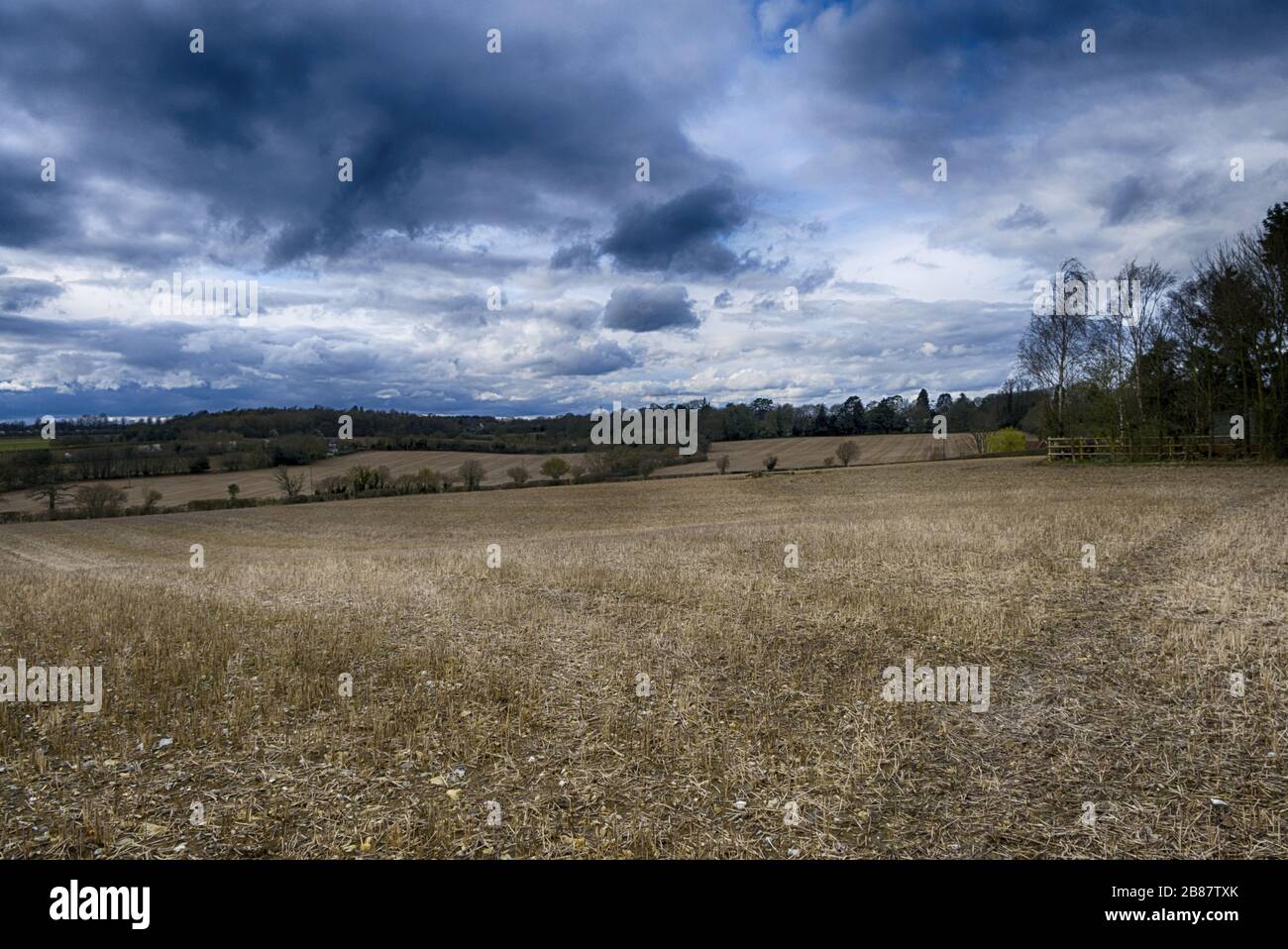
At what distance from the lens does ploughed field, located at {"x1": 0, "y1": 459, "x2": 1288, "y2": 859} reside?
5.55 metres

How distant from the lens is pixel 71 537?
43438 millimetres

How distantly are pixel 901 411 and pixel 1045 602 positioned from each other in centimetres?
11758

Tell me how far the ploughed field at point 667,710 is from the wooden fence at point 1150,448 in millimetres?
35602

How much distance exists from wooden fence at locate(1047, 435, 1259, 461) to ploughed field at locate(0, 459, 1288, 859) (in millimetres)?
35602

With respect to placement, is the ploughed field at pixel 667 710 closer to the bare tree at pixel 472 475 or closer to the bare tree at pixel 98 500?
the bare tree at pixel 472 475

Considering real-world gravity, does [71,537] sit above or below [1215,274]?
below

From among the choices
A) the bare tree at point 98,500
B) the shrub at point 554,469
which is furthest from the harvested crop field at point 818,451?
the bare tree at point 98,500

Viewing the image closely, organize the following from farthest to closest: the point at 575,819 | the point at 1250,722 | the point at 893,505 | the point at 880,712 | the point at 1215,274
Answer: the point at 1215,274 → the point at 893,505 → the point at 880,712 → the point at 1250,722 → the point at 575,819

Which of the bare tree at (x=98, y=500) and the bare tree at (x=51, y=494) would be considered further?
the bare tree at (x=51, y=494)

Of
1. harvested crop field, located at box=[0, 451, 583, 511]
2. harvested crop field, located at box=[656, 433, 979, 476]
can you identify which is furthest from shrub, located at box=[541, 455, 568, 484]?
harvested crop field, located at box=[656, 433, 979, 476]

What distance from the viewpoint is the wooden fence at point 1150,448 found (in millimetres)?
46594

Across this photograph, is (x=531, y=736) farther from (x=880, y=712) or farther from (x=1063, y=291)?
(x=1063, y=291)

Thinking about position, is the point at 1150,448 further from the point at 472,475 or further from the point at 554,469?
the point at 472,475
